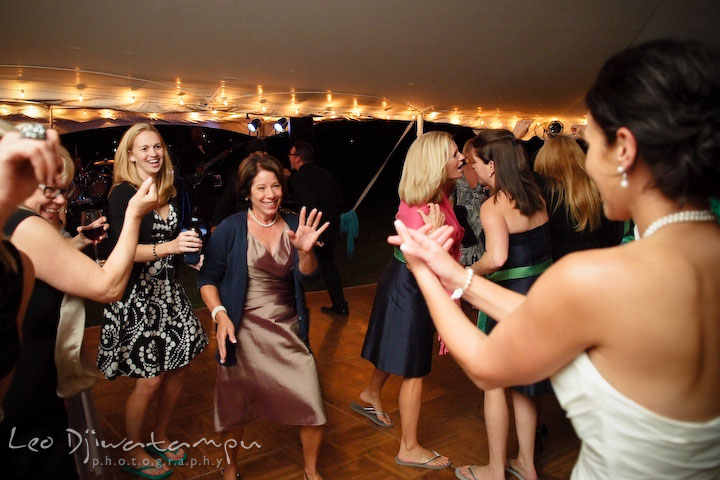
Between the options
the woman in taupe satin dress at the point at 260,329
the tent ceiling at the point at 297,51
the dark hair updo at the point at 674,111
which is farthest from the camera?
the tent ceiling at the point at 297,51

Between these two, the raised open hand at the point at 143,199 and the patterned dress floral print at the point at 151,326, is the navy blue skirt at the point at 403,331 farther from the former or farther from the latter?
the raised open hand at the point at 143,199

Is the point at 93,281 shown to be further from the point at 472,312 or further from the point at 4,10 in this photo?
the point at 472,312

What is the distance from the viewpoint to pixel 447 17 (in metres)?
4.28

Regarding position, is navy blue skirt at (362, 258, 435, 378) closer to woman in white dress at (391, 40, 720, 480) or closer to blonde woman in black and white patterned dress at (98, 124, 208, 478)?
blonde woman in black and white patterned dress at (98, 124, 208, 478)

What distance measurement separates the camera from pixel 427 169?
9.68 ft

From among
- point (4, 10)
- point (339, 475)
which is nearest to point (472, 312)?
point (339, 475)

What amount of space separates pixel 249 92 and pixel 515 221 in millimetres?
3479

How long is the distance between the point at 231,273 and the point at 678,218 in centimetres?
202

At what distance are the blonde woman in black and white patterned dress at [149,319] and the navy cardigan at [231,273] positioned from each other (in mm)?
205

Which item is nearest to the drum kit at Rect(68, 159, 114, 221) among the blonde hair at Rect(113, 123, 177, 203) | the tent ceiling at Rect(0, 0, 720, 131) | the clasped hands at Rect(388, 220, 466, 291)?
the tent ceiling at Rect(0, 0, 720, 131)

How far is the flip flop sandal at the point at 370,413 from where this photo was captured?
340cm

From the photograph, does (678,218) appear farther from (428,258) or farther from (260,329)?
(260,329)

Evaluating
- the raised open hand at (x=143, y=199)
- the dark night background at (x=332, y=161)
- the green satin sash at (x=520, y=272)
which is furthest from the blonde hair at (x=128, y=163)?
the green satin sash at (x=520, y=272)

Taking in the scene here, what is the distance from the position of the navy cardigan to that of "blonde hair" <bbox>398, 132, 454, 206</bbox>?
78 centimetres
